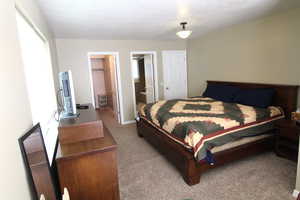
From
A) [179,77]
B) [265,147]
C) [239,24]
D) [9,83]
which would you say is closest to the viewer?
[9,83]

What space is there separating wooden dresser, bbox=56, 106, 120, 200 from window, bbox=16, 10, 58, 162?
143 mm

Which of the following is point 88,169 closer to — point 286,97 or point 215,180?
point 215,180

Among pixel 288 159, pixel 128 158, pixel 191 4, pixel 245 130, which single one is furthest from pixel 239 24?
pixel 128 158

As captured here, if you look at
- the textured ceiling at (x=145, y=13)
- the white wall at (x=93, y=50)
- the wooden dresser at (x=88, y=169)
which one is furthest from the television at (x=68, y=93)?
the white wall at (x=93, y=50)

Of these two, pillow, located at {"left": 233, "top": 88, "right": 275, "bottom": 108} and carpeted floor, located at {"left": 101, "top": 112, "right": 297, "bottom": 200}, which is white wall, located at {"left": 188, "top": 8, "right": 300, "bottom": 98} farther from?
carpeted floor, located at {"left": 101, "top": 112, "right": 297, "bottom": 200}

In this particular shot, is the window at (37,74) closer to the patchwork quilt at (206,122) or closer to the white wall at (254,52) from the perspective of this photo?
the patchwork quilt at (206,122)

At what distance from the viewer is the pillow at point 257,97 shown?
3031 mm

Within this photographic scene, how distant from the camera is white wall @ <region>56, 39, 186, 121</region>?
4.13m

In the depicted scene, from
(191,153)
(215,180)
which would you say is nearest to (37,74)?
(191,153)

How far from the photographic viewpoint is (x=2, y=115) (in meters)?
0.78

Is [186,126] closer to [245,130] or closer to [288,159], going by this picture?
[245,130]

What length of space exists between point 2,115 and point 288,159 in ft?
11.3

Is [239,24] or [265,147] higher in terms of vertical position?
[239,24]

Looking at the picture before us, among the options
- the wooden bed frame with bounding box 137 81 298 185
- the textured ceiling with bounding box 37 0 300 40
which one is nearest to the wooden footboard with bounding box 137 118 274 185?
the wooden bed frame with bounding box 137 81 298 185
